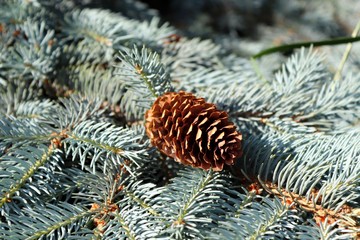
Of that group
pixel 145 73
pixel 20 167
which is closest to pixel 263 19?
pixel 145 73

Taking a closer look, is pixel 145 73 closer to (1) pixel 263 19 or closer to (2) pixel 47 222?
(2) pixel 47 222

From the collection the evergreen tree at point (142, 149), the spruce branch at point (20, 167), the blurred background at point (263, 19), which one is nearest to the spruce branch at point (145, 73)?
the evergreen tree at point (142, 149)

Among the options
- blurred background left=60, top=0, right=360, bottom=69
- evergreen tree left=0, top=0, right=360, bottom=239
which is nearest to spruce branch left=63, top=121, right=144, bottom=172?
evergreen tree left=0, top=0, right=360, bottom=239

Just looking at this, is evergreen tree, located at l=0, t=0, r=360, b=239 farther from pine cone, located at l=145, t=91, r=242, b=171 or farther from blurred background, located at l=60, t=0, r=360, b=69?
blurred background, located at l=60, t=0, r=360, b=69

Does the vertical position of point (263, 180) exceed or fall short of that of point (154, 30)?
it falls short

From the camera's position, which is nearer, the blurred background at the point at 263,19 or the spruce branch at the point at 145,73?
the spruce branch at the point at 145,73

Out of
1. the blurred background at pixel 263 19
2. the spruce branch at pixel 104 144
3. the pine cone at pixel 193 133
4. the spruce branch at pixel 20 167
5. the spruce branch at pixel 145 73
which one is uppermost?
the blurred background at pixel 263 19

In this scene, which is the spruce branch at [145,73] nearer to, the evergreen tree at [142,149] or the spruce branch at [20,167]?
the evergreen tree at [142,149]

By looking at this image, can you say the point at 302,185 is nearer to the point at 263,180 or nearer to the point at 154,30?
the point at 263,180

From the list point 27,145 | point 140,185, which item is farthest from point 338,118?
point 27,145
